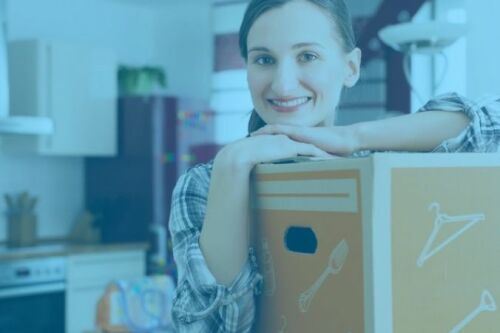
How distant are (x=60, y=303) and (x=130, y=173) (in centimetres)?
91

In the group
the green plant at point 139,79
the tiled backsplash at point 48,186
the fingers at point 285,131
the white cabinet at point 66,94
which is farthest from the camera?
the green plant at point 139,79

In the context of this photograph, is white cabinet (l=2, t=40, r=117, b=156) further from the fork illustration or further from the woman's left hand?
the fork illustration

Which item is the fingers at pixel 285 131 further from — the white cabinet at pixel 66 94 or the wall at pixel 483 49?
the white cabinet at pixel 66 94

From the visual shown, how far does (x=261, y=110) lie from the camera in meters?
0.98

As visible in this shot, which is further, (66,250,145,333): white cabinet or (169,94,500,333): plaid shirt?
(66,250,145,333): white cabinet

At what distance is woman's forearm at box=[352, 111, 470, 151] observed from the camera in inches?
37.0

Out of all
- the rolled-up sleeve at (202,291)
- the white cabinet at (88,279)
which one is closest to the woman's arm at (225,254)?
the rolled-up sleeve at (202,291)

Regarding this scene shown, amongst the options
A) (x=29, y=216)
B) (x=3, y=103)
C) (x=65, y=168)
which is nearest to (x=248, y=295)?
(x=3, y=103)

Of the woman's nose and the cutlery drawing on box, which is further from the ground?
the woman's nose

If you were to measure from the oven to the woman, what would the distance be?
310 cm

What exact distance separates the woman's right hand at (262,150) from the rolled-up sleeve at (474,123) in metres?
0.17

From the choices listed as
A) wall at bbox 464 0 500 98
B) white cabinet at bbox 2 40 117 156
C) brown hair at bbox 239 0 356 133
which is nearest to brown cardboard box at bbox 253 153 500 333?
brown hair at bbox 239 0 356 133

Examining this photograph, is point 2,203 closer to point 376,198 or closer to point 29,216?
point 29,216

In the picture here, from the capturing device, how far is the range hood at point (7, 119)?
3809 millimetres
